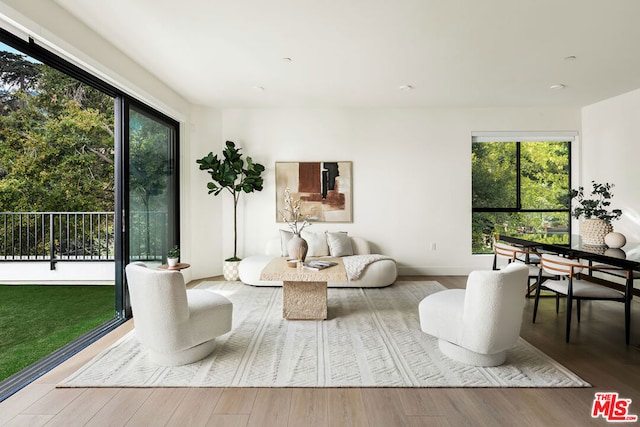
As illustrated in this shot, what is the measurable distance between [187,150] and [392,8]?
12.5 feet

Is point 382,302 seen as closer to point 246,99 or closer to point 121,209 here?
point 121,209

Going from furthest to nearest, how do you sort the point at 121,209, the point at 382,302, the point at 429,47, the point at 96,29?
the point at 382,302 → the point at 121,209 → the point at 429,47 → the point at 96,29

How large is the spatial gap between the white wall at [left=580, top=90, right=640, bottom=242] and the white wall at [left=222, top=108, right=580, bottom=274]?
1.44 metres

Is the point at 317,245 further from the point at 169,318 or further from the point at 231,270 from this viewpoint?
the point at 169,318

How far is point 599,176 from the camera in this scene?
17.6ft

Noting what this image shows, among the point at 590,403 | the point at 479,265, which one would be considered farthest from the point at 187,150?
the point at 590,403

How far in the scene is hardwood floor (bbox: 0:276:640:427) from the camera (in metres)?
1.92

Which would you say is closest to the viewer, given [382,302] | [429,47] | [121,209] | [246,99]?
[429,47]

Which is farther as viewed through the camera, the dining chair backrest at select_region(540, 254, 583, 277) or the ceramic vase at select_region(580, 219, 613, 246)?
the ceramic vase at select_region(580, 219, 613, 246)

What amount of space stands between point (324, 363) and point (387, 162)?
383 cm

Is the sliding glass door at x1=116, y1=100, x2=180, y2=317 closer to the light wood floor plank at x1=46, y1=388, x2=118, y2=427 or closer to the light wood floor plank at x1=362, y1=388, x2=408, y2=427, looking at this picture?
the light wood floor plank at x1=46, y1=388, x2=118, y2=427

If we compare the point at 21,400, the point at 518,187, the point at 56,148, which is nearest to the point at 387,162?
the point at 518,187
